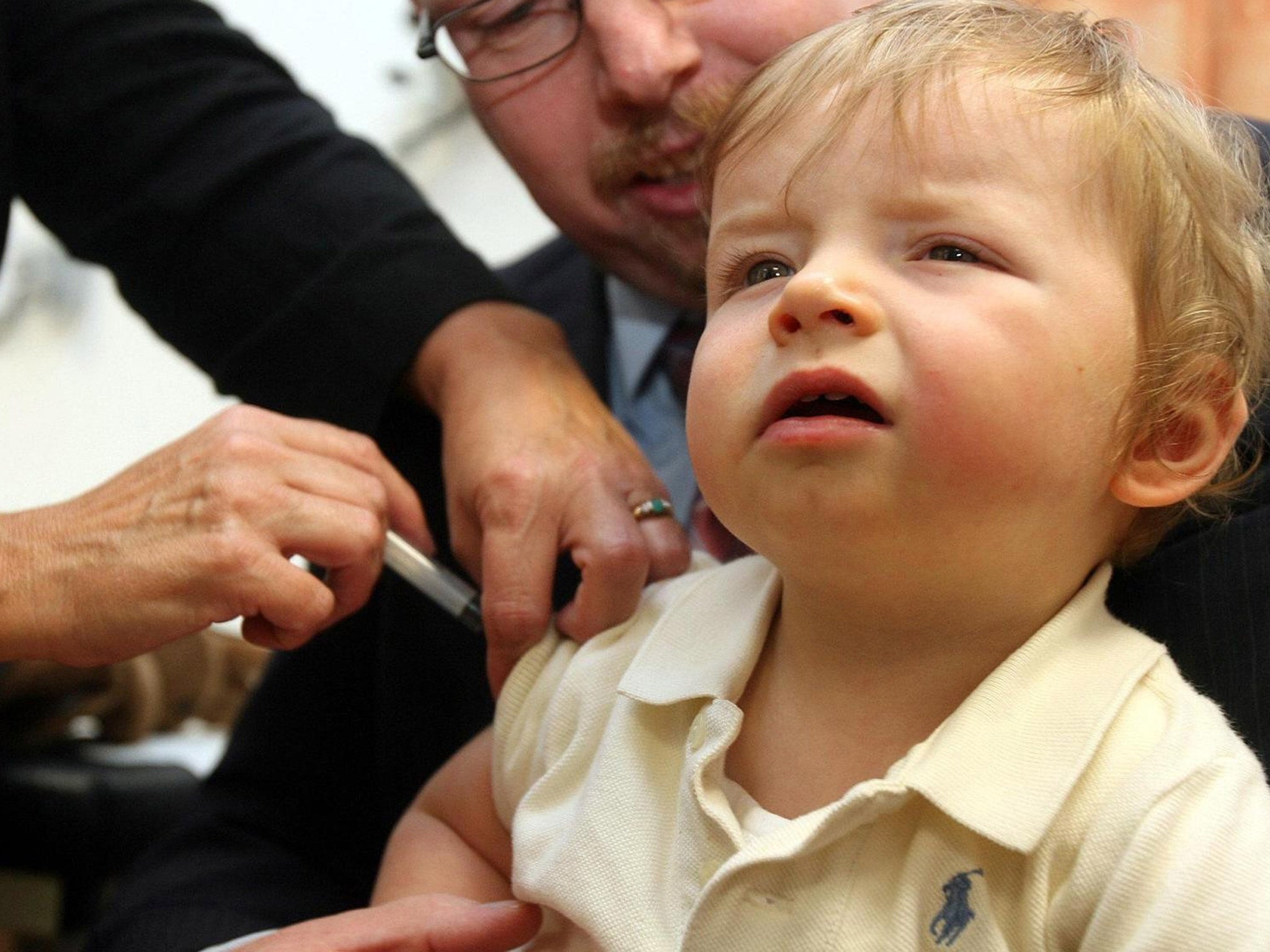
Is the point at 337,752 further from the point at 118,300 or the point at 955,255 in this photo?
the point at 118,300

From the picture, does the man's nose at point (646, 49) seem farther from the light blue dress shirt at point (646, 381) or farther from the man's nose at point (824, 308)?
the man's nose at point (824, 308)

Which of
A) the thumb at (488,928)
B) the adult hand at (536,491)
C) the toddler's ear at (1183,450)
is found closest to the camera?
the toddler's ear at (1183,450)

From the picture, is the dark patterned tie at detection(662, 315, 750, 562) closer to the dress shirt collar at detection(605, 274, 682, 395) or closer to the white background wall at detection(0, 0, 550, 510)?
the dress shirt collar at detection(605, 274, 682, 395)

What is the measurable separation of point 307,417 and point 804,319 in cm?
76

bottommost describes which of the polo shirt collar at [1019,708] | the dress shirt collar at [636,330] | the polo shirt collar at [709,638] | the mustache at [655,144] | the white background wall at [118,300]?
the white background wall at [118,300]

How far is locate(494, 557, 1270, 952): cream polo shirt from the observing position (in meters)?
0.68

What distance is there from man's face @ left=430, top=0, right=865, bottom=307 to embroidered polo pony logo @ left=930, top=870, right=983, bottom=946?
677 millimetres

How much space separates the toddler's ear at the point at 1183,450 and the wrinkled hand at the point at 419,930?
0.45 meters

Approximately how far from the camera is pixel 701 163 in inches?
36.6

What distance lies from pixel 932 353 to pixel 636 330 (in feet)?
2.54

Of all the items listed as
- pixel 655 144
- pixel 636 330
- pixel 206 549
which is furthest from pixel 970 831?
pixel 636 330

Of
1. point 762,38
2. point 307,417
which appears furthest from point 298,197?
point 762,38

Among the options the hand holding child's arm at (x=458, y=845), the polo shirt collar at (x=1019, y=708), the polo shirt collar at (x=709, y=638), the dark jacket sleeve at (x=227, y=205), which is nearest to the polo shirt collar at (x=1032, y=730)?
the polo shirt collar at (x=1019, y=708)

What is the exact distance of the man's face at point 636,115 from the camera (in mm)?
1181
